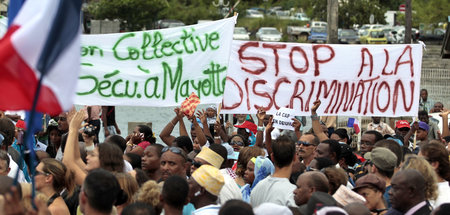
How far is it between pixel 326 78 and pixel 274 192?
4.83 metres

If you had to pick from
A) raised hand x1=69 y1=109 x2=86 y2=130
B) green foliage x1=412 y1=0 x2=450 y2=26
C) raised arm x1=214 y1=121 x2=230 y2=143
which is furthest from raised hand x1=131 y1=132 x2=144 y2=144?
green foliage x1=412 y1=0 x2=450 y2=26

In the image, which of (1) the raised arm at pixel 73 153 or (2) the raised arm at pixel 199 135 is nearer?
(1) the raised arm at pixel 73 153

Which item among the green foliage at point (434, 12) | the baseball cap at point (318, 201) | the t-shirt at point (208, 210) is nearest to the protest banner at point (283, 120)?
the t-shirt at point (208, 210)

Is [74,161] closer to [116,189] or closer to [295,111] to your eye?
[116,189]

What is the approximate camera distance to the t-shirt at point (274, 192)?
6000 mm

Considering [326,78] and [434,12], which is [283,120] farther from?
[434,12]

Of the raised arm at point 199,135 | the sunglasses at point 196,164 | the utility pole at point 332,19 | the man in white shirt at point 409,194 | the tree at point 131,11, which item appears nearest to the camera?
the man in white shirt at point 409,194

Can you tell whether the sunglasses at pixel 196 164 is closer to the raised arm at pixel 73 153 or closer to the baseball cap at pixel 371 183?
the raised arm at pixel 73 153

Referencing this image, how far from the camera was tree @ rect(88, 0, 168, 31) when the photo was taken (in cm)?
5244

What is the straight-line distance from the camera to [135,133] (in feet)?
29.2

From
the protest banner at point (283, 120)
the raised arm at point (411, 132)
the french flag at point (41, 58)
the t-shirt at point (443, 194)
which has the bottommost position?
the raised arm at point (411, 132)

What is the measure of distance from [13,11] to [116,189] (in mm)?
1647

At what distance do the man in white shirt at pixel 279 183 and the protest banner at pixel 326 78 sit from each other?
12.8ft

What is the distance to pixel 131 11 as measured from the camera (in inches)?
2088
